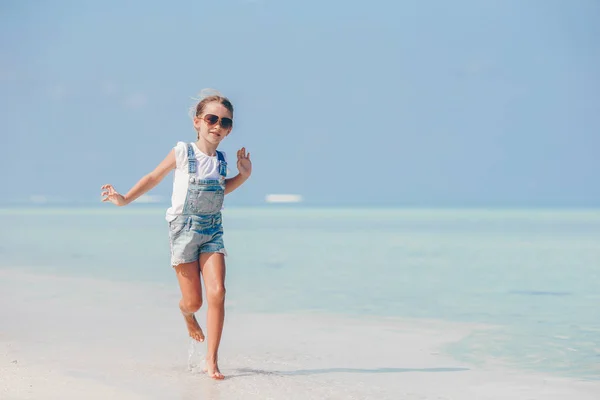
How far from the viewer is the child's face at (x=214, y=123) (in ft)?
14.5

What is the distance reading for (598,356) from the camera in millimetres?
5414

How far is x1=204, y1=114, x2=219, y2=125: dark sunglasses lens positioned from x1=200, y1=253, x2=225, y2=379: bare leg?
0.67 meters

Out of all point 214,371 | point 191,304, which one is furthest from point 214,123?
point 214,371

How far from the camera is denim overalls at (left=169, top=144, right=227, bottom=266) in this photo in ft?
14.2

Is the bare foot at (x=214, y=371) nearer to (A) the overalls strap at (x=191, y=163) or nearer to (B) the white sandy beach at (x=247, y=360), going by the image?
(B) the white sandy beach at (x=247, y=360)

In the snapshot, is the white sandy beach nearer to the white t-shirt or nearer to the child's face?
the white t-shirt

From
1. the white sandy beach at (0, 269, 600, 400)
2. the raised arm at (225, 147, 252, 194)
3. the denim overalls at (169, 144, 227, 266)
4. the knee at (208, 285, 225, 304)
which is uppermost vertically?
the raised arm at (225, 147, 252, 194)

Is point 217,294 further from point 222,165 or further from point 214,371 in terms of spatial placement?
point 222,165

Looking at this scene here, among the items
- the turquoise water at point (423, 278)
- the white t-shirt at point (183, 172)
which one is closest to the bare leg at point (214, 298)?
the white t-shirt at point (183, 172)

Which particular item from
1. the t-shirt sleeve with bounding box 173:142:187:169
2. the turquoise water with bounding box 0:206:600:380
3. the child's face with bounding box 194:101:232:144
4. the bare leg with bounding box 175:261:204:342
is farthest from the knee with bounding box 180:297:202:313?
the turquoise water with bounding box 0:206:600:380

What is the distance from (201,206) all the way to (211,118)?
453mm

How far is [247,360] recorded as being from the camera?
16.6 feet

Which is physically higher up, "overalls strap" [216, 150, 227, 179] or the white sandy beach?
"overalls strap" [216, 150, 227, 179]

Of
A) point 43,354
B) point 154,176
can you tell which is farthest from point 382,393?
point 43,354
